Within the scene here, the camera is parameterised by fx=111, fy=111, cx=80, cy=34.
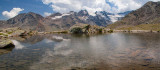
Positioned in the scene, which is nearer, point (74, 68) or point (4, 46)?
point (74, 68)

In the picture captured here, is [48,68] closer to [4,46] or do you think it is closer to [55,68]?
[55,68]

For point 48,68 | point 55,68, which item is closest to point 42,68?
point 48,68

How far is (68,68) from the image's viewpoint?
76.8 ft

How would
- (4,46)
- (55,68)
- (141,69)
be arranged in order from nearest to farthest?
1. (141,69)
2. (55,68)
3. (4,46)

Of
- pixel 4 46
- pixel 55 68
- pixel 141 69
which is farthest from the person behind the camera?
pixel 4 46

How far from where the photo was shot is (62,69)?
75.0 feet

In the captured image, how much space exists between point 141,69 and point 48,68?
735 inches

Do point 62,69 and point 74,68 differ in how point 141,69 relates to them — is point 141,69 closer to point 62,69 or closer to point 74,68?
point 74,68

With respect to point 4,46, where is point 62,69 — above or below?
below

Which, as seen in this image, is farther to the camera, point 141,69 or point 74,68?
point 74,68

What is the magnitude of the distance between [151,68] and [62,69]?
58.5 ft

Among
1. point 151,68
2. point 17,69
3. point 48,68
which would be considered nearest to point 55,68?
point 48,68

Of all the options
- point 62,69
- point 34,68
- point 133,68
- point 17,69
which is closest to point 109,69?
point 133,68

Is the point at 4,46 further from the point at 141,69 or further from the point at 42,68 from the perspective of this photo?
the point at 141,69
